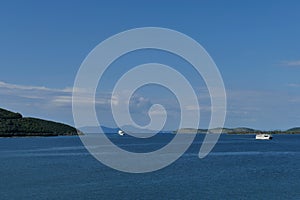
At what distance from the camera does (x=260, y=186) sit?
202 feet

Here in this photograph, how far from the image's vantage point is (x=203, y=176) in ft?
237

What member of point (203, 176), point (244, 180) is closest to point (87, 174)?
point (203, 176)

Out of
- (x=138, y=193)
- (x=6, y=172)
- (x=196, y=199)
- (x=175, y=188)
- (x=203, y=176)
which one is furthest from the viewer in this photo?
(x=6, y=172)

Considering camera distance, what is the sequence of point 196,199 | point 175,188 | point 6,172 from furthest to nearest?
point 6,172 → point 175,188 → point 196,199

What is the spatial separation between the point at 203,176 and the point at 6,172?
38476mm

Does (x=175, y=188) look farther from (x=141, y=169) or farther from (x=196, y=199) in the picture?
(x=141, y=169)

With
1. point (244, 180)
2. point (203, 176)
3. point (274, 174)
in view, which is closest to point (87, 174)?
point (203, 176)

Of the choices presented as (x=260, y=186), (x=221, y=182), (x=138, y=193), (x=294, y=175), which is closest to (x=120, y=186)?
(x=138, y=193)

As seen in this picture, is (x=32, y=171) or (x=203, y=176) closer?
(x=203, y=176)

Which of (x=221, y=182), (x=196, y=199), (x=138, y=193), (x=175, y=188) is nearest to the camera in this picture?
(x=196, y=199)

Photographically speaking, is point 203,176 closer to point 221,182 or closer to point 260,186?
point 221,182

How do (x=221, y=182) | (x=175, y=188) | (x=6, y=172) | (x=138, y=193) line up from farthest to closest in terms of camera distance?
1. (x=6, y=172)
2. (x=221, y=182)
3. (x=175, y=188)
4. (x=138, y=193)

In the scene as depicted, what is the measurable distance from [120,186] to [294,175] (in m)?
34.3

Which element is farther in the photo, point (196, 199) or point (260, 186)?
point (260, 186)
